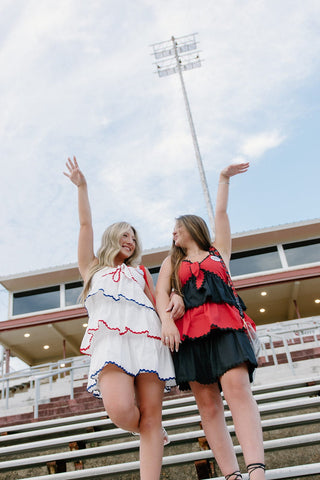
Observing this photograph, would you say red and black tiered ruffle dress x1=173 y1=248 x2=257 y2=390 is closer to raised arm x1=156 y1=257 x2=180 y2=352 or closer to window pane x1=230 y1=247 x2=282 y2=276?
raised arm x1=156 y1=257 x2=180 y2=352

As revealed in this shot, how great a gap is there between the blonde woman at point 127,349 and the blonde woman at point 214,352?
0.10 meters

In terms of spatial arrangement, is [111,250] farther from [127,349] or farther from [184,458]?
[184,458]

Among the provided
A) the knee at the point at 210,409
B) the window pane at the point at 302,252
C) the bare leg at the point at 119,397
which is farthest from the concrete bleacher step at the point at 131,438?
the window pane at the point at 302,252

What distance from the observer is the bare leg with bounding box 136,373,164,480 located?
2141mm

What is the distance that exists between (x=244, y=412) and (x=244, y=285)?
12184 mm

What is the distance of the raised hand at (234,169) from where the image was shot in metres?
2.98

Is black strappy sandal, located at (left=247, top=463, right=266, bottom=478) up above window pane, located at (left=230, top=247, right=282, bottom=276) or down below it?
below

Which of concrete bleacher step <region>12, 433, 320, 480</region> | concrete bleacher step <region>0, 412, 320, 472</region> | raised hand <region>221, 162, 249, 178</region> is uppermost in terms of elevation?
raised hand <region>221, 162, 249, 178</region>

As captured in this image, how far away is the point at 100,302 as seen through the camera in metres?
2.52

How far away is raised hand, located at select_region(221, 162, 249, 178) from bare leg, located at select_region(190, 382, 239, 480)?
4.55 ft

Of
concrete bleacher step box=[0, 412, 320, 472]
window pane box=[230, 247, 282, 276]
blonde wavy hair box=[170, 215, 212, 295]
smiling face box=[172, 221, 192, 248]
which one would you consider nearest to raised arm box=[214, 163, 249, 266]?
blonde wavy hair box=[170, 215, 212, 295]

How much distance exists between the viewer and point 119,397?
2.15 metres

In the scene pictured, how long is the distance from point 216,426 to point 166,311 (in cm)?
65

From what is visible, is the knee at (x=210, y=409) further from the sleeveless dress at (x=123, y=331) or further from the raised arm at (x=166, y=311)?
the raised arm at (x=166, y=311)
